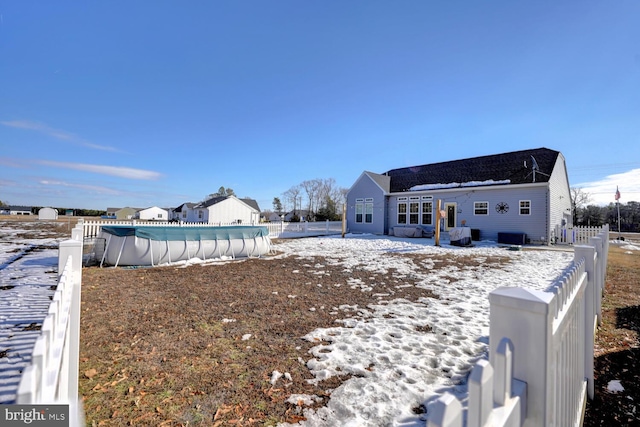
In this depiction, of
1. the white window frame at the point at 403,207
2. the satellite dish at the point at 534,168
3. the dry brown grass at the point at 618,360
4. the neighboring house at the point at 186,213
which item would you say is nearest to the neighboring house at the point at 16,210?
the neighboring house at the point at 186,213

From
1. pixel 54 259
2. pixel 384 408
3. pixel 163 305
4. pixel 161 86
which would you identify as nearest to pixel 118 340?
pixel 163 305

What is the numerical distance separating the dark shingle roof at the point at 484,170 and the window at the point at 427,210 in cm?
174

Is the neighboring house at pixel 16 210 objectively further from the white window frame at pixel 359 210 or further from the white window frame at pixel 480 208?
the white window frame at pixel 480 208

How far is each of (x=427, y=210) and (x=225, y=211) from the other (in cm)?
3190

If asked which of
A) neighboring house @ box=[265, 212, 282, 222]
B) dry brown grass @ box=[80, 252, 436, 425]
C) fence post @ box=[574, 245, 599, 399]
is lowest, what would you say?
dry brown grass @ box=[80, 252, 436, 425]

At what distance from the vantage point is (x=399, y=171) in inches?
941

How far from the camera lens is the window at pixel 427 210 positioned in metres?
18.5

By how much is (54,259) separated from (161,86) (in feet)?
34.5

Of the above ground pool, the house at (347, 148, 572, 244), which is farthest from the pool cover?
the house at (347, 148, 572, 244)

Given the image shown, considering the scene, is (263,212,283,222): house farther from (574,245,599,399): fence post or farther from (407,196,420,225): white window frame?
(574,245,599,399): fence post

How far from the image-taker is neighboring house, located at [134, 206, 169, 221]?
201 ft

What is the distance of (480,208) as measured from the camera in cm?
1656

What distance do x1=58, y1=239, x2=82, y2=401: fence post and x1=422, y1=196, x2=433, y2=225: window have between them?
737 inches

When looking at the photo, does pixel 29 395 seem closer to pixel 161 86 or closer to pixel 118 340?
pixel 118 340
